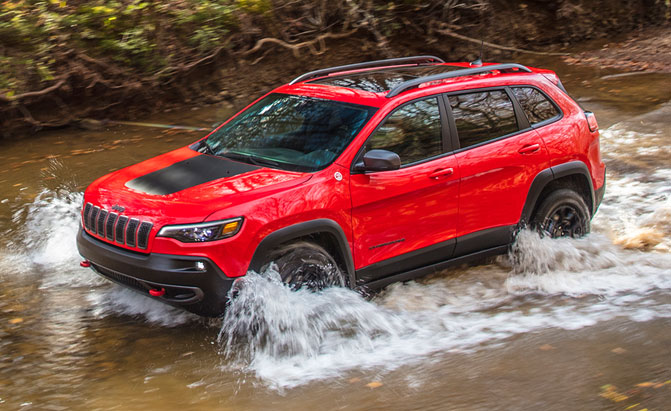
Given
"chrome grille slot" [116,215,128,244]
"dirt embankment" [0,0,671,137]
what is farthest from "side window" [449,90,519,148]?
"dirt embankment" [0,0,671,137]

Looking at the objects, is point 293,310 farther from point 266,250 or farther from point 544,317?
point 544,317

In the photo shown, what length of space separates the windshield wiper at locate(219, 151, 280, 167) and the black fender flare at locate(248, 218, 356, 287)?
2.01 ft

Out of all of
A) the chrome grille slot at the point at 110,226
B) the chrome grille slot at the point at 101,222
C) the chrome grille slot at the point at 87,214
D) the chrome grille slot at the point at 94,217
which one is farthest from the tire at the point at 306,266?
the chrome grille slot at the point at 87,214

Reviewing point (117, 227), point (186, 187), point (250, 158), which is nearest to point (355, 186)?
point (250, 158)

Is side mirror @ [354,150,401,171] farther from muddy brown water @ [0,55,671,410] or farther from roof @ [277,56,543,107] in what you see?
muddy brown water @ [0,55,671,410]

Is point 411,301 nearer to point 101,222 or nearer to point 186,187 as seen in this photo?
point 186,187

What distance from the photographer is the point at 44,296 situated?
6.20m

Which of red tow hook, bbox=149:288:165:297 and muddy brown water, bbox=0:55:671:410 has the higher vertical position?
red tow hook, bbox=149:288:165:297

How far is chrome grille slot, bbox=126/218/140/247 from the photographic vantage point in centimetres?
490

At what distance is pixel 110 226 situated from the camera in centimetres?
512

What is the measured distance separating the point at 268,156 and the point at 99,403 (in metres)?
2.11

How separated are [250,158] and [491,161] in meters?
1.90

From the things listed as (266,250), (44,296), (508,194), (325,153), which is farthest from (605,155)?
(44,296)

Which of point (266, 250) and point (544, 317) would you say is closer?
point (266, 250)
